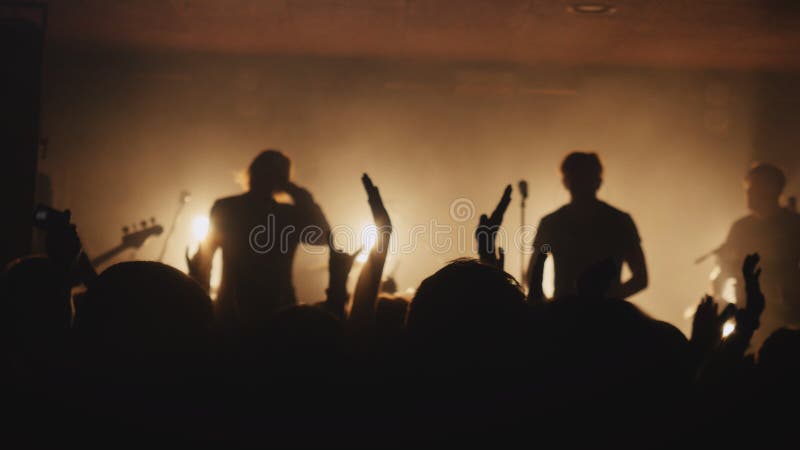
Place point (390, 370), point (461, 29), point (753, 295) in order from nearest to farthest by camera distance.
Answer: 1. point (390, 370)
2. point (753, 295)
3. point (461, 29)

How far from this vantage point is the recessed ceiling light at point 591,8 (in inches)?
210

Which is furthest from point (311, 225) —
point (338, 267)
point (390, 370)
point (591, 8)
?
point (591, 8)

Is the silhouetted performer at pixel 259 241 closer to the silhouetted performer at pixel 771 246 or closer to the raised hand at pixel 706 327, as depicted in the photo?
the raised hand at pixel 706 327

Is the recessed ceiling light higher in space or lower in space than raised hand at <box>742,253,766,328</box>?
higher

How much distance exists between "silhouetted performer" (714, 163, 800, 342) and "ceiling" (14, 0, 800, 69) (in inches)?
95.9

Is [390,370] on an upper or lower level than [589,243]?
lower

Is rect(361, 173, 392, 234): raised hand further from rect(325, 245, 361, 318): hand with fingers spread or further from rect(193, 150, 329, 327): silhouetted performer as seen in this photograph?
rect(193, 150, 329, 327): silhouetted performer

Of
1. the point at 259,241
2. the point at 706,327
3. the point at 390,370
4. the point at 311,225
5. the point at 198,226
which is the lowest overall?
the point at 390,370

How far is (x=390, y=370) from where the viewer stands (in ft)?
3.38

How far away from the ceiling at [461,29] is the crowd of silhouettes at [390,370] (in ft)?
16.1

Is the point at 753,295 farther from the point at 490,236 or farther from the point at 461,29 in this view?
the point at 461,29

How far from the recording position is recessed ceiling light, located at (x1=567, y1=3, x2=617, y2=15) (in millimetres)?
5344

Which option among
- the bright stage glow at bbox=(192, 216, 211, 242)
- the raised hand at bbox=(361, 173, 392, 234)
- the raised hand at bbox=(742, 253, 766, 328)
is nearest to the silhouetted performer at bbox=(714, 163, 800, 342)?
the raised hand at bbox=(742, 253, 766, 328)

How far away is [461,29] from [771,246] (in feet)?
13.0
